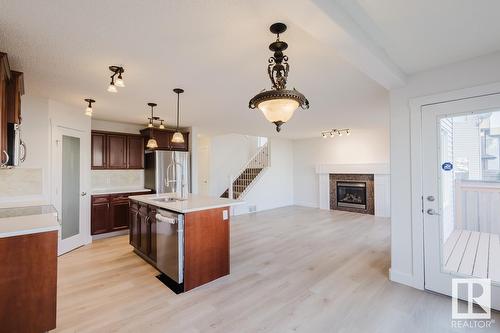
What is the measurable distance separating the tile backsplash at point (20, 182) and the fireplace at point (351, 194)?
7293 millimetres

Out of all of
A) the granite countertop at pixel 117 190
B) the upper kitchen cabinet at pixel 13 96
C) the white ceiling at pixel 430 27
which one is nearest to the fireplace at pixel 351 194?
the white ceiling at pixel 430 27

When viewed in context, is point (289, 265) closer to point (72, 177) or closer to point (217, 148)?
point (72, 177)

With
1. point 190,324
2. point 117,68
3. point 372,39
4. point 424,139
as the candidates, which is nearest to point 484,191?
point 424,139

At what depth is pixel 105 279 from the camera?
3021 mm

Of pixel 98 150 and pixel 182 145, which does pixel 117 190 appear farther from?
pixel 182 145

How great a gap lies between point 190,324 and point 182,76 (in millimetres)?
2574

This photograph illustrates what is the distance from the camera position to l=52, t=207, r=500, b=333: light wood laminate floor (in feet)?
7.02

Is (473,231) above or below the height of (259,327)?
above

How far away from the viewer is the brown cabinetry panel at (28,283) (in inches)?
72.5

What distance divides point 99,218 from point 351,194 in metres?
6.70

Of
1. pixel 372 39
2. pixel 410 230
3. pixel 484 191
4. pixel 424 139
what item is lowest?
pixel 410 230

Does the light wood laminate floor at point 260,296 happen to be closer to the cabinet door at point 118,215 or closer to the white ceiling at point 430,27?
the cabinet door at point 118,215

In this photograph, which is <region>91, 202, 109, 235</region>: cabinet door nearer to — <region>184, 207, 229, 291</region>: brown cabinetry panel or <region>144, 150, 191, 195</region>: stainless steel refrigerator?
<region>144, 150, 191, 195</region>: stainless steel refrigerator

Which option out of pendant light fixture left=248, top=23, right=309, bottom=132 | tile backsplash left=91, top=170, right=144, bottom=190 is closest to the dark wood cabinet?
tile backsplash left=91, top=170, right=144, bottom=190
